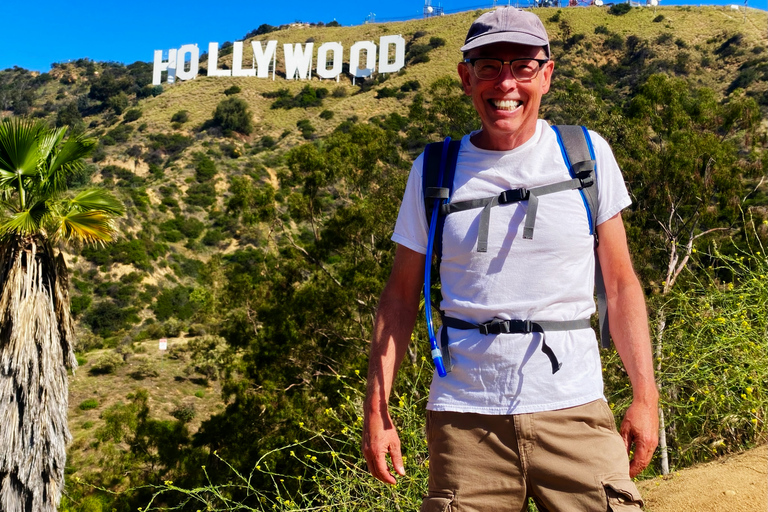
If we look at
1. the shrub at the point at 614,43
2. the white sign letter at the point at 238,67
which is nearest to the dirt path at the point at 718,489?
the shrub at the point at 614,43

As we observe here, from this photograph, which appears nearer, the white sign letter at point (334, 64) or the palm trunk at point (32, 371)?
the palm trunk at point (32, 371)

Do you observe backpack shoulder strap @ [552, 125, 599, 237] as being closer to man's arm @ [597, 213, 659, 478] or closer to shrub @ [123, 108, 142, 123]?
man's arm @ [597, 213, 659, 478]

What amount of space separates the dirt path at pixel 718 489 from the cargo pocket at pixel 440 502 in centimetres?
180

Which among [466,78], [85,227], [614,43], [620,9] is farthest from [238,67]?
[466,78]

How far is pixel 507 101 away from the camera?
1.71 m

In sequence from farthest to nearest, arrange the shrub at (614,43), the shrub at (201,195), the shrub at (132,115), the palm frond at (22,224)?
the shrub at (132,115) → the shrub at (614,43) → the shrub at (201,195) → the palm frond at (22,224)

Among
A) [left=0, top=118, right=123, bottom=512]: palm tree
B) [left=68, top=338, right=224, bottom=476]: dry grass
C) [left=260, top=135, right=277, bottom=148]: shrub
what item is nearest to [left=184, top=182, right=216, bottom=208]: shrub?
[left=260, top=135, right=277, bottom=148]: shrub

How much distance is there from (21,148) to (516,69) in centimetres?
822

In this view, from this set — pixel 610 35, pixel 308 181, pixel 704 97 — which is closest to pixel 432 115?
pixel 308 181

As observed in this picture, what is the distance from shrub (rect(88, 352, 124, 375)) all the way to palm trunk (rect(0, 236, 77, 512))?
1407 centimetres

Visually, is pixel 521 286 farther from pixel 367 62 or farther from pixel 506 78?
pixel 367 62

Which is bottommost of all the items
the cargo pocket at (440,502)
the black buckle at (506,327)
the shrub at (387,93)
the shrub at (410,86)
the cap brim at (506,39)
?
the cargo pocket at (440,502)

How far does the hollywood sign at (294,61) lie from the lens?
5022 cm

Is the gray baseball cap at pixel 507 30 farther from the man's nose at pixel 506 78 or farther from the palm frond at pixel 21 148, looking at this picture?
the palm frond at pixel 21 148
